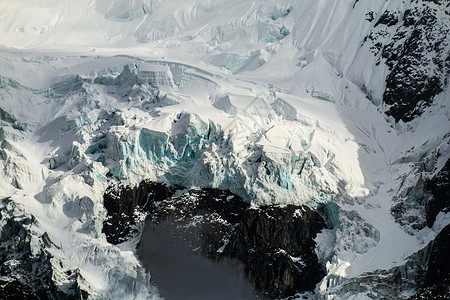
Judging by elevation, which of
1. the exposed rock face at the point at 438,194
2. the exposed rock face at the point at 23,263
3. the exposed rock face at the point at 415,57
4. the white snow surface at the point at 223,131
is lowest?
the exposed rock face at the point at 23,263

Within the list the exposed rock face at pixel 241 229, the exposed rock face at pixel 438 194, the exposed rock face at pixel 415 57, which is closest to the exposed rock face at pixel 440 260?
the exposed rock face at pixel 438 194

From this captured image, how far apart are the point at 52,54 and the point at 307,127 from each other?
36314 mm

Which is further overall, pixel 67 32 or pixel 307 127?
pixel 67 32

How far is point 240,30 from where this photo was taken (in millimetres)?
100938

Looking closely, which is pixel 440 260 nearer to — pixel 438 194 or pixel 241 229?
pixel 438 194

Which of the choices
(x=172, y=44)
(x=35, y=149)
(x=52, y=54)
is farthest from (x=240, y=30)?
(x=35, y=149)

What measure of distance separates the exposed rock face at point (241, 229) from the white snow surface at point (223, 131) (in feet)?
4.31

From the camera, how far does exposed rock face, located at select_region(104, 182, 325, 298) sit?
69.3 metres

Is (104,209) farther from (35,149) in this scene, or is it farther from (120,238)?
(35,149)

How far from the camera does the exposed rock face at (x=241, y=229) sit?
2729 inches

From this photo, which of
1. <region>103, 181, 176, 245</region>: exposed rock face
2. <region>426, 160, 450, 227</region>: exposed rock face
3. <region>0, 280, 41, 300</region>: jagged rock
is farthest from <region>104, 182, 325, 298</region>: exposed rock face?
<region>426, 160, 450, 227</region>: exposed rock face

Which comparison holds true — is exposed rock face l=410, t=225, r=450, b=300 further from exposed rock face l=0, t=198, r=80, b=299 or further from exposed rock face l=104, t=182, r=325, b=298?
exposed rock face l=0, t=198, r=80, b=299

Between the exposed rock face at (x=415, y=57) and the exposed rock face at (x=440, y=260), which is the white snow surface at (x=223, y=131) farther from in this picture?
the exposed rock face at (x=440, y=260)

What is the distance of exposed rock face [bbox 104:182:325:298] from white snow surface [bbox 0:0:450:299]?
4.31 feet
